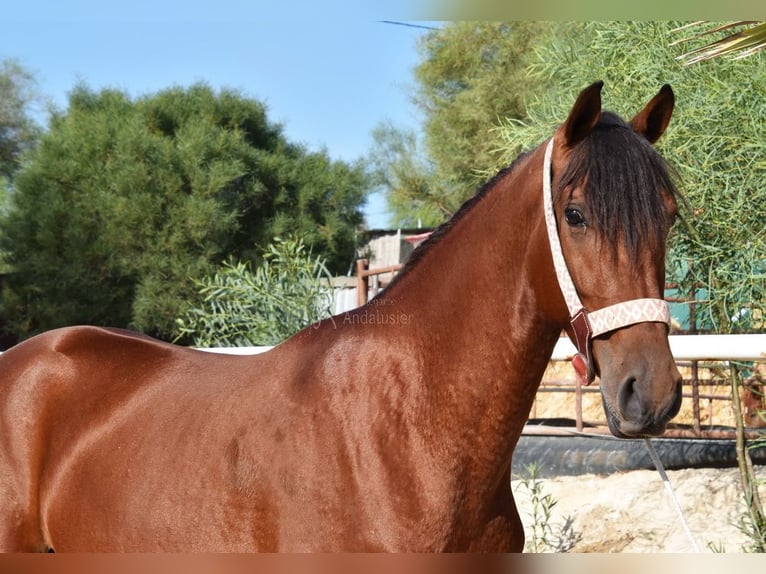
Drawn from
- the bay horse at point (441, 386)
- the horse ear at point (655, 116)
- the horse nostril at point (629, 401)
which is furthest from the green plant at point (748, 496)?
the horse nostril at point (629, 401)

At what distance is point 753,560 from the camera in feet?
5.32

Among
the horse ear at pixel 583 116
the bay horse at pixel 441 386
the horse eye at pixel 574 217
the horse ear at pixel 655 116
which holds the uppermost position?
the horse ear at pixel 655 116

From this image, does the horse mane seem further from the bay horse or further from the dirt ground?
the dirt ground

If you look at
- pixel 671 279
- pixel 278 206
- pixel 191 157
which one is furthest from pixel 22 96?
pixel 671 279

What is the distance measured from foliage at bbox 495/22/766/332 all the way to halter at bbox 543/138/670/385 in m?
2.24

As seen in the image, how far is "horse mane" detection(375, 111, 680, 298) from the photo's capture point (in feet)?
5.93

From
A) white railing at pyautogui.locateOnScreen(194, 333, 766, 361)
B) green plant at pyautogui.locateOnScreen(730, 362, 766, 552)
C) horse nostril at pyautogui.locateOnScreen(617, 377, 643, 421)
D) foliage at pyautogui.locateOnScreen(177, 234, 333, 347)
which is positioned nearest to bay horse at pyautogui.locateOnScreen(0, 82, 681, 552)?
horse nostril at pyautogui.locateOnScreen(617, 377, 643, 421)

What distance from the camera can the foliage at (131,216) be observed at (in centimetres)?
1384

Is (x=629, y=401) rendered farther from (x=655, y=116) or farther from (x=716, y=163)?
(x=716, y=163)

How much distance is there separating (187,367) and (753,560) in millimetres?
1870

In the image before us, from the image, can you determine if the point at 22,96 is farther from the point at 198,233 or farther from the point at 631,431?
the point at 631,431

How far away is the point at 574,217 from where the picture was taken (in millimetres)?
1876

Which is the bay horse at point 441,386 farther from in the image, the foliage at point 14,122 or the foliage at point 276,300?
the foliage at point 14,122

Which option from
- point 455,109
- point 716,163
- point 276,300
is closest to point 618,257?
point 716,163
